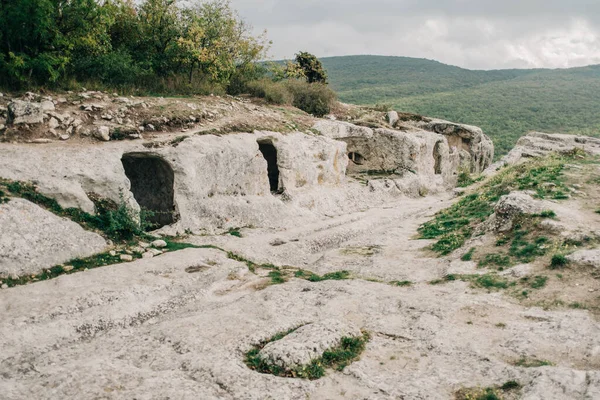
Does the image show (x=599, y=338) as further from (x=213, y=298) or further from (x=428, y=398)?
(x=213, y=298)

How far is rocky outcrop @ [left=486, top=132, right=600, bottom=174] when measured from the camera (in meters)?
37.4

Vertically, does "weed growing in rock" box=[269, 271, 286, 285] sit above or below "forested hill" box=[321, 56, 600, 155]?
below

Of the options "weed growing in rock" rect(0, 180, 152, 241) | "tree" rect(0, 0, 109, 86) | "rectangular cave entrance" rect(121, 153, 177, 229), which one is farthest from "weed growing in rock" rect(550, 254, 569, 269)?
"tree" rect(0, 0, 109, 86)

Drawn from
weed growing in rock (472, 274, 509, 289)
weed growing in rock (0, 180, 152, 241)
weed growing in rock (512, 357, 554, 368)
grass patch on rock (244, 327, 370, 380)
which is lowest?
grass patch on rock (244, 327, 370, 380)

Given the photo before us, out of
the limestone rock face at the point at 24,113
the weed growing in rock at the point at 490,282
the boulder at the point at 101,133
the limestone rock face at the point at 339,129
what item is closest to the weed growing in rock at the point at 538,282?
the weed growing in rock at the point at 490,282

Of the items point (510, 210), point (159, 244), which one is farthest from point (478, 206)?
point (159, 244)

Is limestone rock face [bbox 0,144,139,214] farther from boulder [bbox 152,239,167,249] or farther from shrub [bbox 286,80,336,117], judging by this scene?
shrub [bbox 286,80,336,117]

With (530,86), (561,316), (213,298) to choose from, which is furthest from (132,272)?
(530,86)

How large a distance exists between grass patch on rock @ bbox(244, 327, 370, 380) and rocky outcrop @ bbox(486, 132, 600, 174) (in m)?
30.4

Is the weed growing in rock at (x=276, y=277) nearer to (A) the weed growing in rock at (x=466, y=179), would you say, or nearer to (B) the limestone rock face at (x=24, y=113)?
(B) the limestone rock face at (x=24, y=113)

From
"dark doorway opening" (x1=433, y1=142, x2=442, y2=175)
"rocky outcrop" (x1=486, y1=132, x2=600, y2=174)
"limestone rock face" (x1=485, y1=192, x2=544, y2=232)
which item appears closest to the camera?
"limestone rock face" (x1=485, y1=192, x2=544, y2=232)

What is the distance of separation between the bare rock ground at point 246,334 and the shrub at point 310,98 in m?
19.6

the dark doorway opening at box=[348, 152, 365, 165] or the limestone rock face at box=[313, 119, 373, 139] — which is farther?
the dark doorway opening at box=[348, 152, 365, 165]

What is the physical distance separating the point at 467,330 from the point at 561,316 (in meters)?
2.18
